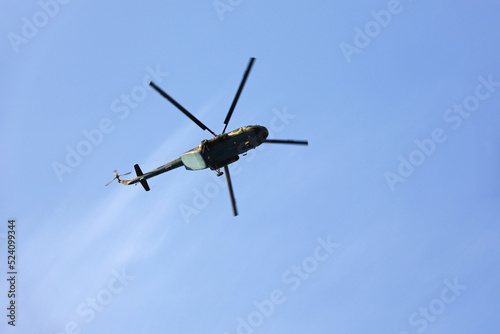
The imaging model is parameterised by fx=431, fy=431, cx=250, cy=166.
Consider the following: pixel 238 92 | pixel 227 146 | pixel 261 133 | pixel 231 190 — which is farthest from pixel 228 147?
pixel 238 92

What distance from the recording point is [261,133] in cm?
2670

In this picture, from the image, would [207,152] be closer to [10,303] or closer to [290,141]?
[290,141]

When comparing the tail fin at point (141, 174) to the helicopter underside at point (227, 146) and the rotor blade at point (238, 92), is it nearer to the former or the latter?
the helicopter underside at point (227, 146)

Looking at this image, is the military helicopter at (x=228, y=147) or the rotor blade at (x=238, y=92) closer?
the rotor blade at (x=238, y=92)

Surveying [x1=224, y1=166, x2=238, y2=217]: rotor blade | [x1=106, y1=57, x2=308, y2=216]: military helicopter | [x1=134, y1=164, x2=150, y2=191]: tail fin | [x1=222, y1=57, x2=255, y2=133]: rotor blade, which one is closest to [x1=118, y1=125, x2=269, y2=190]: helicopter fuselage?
[x1=106, y1=57, x2=308, y2=216]: military helicopter

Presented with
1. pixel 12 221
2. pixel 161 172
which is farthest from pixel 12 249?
pixel 161 172

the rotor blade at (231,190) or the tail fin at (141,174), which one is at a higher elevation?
the tail fin at (141,174)

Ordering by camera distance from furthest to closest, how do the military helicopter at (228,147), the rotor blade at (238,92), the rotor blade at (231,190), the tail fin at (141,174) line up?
the tail fin at (141,174), the rotor blade at (231,190), the military helicopter at (228,147), the rotor blade at (238,92)

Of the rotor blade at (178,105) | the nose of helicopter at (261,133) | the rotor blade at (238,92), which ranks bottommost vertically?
the nose of helicopter at (261,133)

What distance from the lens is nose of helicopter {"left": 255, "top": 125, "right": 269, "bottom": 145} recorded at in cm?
2660

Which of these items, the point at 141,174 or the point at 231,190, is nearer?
the point at 231,190

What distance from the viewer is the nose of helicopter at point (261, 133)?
2660cm

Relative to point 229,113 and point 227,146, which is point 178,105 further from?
point 227,146

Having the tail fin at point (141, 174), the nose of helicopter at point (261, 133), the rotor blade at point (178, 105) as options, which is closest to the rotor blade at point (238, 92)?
the rotor blade at point (178, 105)
